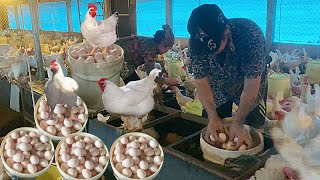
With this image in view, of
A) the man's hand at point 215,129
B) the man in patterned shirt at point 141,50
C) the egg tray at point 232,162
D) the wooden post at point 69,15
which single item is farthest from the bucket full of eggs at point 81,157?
the wooden post at point 69,15

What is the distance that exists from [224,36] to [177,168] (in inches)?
20.9

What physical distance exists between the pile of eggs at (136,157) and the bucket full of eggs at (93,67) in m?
0.48

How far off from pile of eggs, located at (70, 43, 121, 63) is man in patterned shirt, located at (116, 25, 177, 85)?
200mm

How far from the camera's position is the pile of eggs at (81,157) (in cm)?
101

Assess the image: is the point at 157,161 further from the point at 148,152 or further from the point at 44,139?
the point at 44,139

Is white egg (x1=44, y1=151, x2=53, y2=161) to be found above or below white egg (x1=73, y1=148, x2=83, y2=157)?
below

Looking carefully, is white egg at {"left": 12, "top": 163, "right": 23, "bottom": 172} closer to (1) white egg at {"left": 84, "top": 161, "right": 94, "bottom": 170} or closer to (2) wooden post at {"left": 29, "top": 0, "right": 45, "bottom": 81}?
(1) white egg at {"left": 84, "top": 161, "right": 94, "bottom": 170}

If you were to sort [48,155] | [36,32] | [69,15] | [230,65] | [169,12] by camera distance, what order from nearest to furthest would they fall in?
[48,155] < [230,65] < [169,12] < [36,32] < [69,15]

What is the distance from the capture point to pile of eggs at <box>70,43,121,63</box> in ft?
4.68

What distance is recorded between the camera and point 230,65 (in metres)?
1.17

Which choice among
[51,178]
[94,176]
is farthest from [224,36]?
[51,178]

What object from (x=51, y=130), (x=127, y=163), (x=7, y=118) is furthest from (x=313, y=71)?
(x=7, y=118)

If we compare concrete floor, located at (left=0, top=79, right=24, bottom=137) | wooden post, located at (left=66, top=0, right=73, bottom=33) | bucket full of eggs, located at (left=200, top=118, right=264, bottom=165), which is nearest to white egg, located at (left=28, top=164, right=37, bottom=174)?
bucket full of eggs, located at (left=200, top=118, right=264, bottom=165)

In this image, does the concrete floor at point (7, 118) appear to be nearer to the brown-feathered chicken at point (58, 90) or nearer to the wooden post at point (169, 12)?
the brown-feathered chicken at point (58, 90)
